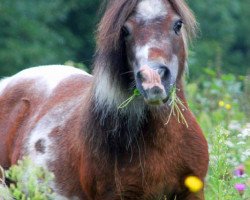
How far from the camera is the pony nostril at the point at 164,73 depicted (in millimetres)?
6426

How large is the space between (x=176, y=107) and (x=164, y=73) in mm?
624

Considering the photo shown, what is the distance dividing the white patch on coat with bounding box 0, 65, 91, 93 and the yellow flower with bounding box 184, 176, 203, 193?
2075mm

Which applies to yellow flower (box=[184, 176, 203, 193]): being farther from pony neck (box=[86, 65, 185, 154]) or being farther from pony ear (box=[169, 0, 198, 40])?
pony ear (box=[169, 0, 198, 40])

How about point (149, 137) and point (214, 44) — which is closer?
point (149, 137)

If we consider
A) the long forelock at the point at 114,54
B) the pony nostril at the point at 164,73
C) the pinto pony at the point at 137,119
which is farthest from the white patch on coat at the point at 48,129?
the pony nostril at the point at 164,73

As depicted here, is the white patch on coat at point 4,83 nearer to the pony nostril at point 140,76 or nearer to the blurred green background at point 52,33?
the pony nostril at point 140,76

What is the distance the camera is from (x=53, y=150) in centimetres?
793

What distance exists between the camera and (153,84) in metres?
6.30

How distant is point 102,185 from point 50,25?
18861 mm

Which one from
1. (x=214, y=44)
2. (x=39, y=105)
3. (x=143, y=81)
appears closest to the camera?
(x=143, y=81)

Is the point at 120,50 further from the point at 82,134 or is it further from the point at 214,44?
the point at 214,44

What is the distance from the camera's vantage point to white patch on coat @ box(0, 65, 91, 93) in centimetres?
879

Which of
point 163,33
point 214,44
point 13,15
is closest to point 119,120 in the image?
point 163,33

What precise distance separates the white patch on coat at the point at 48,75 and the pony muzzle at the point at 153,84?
7.82 feet
